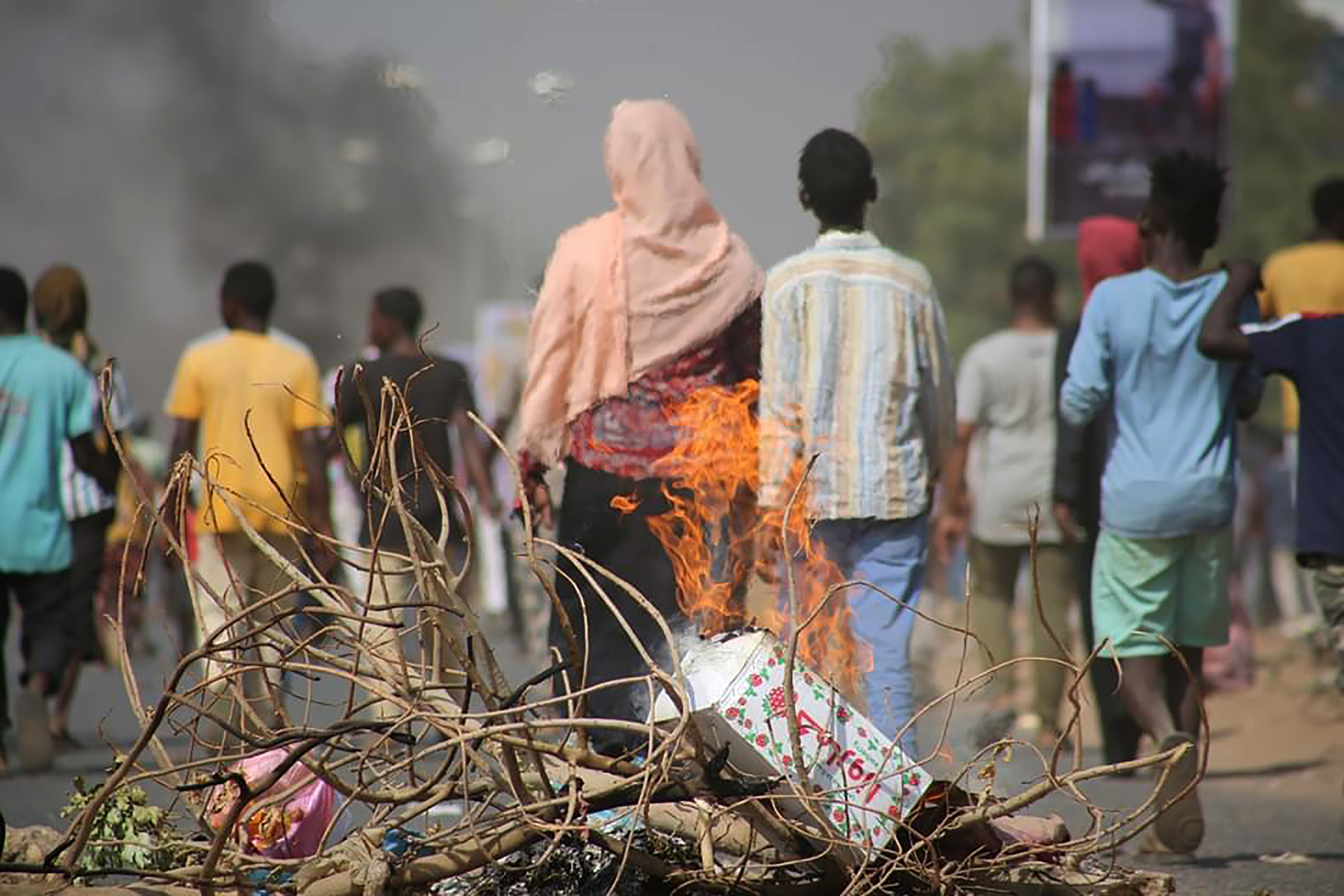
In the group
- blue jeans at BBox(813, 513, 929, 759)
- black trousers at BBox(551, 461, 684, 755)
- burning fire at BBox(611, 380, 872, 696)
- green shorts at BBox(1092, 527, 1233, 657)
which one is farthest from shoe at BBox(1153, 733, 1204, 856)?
black trousers at BBox(551, 461, 684, 755)

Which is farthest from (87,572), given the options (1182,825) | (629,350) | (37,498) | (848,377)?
(1182,825)

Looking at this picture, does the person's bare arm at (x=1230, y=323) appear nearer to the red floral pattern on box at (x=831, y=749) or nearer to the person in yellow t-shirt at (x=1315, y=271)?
the person in yellow t-shirt at (x=1315, y=271)

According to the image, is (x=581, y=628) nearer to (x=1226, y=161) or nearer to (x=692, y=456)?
(x=692, y=456)

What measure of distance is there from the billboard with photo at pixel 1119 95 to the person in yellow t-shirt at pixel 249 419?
24.1 feet

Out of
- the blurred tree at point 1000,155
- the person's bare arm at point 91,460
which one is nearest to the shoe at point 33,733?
the person's bare arm at point 91,460

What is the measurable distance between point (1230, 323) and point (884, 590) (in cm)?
146

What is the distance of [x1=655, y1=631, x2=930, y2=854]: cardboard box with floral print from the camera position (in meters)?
4.73

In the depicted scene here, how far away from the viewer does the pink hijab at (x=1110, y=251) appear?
8273 millimetres

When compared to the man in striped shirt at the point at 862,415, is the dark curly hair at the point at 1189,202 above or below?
above

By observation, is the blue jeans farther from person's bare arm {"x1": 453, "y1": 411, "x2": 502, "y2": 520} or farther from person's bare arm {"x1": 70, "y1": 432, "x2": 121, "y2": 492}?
person's bare arm {"x1": 70, "y1": 432, "x2": 121, "y2": 492}

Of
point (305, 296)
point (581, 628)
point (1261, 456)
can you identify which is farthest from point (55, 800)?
point (305, 296)

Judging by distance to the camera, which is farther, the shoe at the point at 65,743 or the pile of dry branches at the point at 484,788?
the shoe at the point at 65,743

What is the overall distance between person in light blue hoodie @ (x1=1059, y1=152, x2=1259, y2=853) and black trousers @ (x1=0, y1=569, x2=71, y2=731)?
171 inches

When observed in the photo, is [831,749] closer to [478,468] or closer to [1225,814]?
[1225,814]
